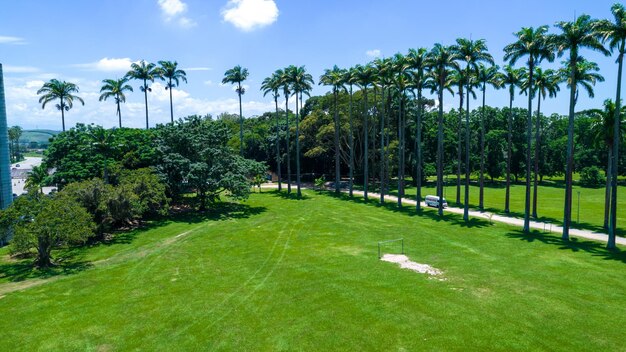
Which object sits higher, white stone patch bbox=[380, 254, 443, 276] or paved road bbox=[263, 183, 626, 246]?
paved road bbox=[263, 183, 626, 246]

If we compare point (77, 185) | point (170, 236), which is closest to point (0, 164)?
point (77, 185)

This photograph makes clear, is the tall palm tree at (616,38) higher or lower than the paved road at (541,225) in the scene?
higher

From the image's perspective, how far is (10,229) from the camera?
90.9 feet

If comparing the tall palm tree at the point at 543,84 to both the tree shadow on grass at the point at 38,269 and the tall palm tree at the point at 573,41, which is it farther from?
the tree shadow on grass at the point at 38,269

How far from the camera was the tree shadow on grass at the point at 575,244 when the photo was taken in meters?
28.2

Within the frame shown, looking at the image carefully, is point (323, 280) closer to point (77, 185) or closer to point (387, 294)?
point (387, 294)

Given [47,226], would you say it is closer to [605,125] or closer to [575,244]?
[575,244]

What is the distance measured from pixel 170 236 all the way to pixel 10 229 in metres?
12.4

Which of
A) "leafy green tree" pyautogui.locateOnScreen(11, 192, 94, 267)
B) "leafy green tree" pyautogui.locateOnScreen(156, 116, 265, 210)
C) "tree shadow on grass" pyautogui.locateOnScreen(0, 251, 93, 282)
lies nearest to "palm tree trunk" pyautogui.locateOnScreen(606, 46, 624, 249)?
"leafy green tree" pyautogui.locateOnScreen(156, 116, 265, 210)

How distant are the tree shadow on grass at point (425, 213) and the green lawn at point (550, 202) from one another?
712cm

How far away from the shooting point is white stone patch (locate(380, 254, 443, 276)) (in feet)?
81.6

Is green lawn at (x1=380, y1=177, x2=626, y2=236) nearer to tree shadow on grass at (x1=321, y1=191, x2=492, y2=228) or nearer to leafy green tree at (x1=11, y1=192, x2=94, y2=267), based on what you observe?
tree shadow on grass at (x1=321, y1=191, x2=492, y2=228)

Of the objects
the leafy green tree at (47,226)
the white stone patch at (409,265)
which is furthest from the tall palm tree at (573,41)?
the leafy green tree at (47,226)

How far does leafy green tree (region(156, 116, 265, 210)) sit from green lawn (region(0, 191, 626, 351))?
10939 millimetres
